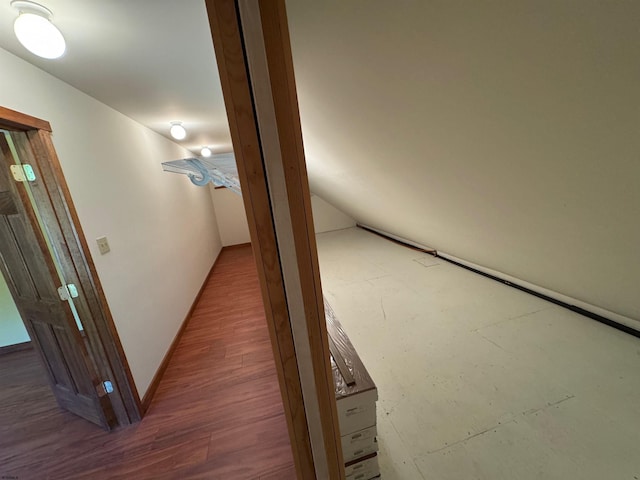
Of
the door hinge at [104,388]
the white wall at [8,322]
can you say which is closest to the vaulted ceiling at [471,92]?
the door hinge at [104,388]

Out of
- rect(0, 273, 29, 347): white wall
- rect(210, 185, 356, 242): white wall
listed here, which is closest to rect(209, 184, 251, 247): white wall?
rect(210, 185, 356, 242): white wall

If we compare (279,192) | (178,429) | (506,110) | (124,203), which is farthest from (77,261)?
(506,110)

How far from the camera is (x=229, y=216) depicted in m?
5.57

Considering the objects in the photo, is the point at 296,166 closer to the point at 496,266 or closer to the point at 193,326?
the point at 193,326

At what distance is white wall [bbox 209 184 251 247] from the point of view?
545 cm

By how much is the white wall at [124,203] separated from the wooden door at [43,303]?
19cm

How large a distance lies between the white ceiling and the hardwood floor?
7.03 ft

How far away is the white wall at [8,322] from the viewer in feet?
7.98

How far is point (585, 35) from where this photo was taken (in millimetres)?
616

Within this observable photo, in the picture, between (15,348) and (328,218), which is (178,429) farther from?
(328,218)

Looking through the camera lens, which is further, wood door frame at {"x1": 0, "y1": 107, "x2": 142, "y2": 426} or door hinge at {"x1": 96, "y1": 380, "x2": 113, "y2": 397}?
door hinge at {"x1": 96, "y1": 380, "x2": 113, "y2": 397}

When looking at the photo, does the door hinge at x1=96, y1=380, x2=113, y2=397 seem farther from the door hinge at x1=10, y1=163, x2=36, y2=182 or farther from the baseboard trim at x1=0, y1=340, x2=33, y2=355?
the baseboard trim at x1=0, y1=340, x2=33, y2=355

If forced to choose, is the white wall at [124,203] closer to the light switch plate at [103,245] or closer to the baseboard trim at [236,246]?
the light switch plate at [103,245]

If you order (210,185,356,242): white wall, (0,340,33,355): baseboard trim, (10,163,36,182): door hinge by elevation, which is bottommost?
(0,340,33,355): baseboard trim
